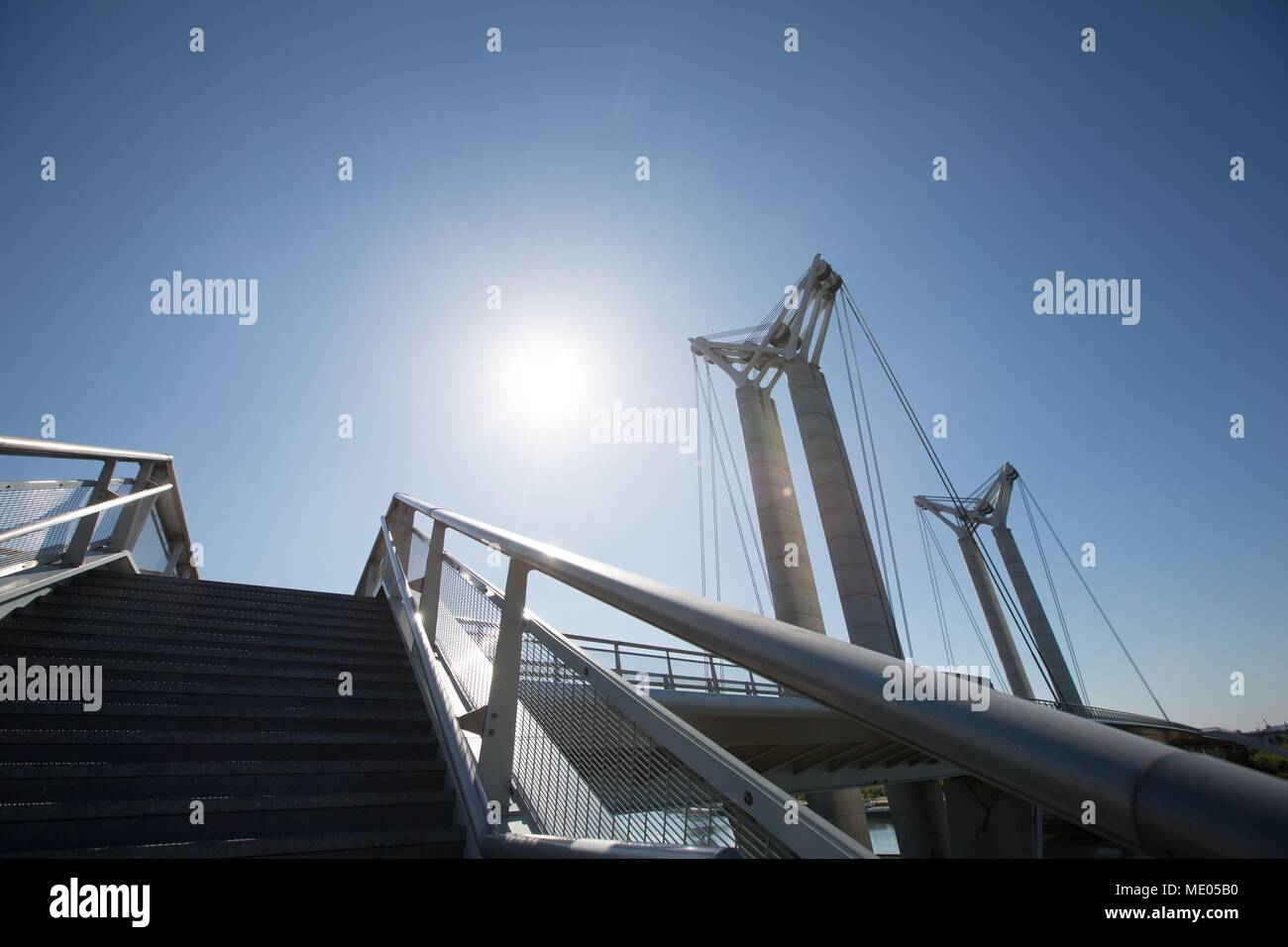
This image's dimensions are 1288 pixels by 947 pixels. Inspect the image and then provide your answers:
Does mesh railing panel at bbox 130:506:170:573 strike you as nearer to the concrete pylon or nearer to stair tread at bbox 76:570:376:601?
stair tread at bbox 76:570:376:601

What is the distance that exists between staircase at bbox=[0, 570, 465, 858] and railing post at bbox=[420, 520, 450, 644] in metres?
0.40

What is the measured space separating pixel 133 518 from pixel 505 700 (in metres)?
6.81

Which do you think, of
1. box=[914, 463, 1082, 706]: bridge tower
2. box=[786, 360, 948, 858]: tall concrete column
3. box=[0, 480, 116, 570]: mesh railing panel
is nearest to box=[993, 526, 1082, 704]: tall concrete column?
box=[914, 463, 1082, 706]: bridge tower

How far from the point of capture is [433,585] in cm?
493

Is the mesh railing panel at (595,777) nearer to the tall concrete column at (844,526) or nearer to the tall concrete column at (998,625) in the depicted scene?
the tall concrete column at (844,526)

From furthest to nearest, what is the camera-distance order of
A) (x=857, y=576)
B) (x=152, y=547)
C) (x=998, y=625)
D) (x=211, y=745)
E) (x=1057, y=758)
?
(x=998, y=625)
(x=857, y=576)
(x=152, y=547)
(x=211, y=745)
(x=1057, y=758)

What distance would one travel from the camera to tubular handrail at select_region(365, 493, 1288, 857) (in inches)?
23.6

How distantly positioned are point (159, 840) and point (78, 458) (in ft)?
15.3

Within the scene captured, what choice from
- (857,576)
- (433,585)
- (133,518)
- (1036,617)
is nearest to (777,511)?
(857,576)

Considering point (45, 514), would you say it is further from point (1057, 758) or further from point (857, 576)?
point (857, 576)

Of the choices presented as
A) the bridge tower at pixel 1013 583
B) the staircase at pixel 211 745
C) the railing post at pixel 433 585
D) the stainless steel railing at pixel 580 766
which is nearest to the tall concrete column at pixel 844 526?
the railing post at pixel 433 585

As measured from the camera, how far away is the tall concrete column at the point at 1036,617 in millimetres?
37562

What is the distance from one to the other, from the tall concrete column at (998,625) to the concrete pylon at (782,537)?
76.4ft
